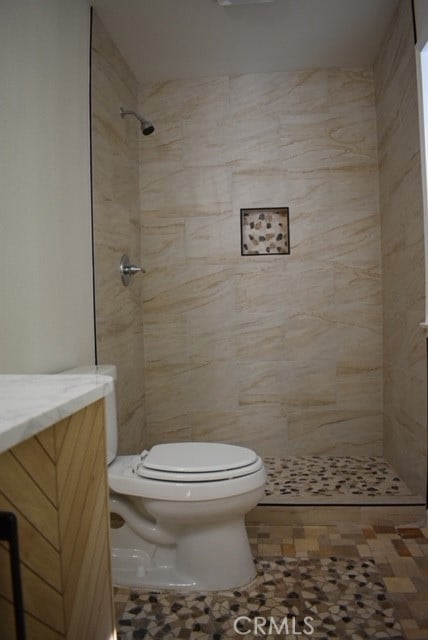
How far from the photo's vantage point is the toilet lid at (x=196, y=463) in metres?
1.84

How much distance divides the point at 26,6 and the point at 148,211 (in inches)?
64.3

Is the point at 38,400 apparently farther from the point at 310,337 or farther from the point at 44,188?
the point at 310,337

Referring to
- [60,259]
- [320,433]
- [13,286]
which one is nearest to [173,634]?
[13,286]

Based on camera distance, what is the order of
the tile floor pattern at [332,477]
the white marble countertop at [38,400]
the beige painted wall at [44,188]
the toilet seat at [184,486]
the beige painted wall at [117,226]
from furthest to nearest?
the tile floor pattern at [332,477]
the beige painted wall at [117,226]
the toilet seat at [184,486]
the beige painted wall at [44,188]
the white marble countertop at [38,400]

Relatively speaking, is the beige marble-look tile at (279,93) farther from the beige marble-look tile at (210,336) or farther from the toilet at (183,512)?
the toilet at (183,512)

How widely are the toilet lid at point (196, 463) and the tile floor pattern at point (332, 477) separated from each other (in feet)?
2.43

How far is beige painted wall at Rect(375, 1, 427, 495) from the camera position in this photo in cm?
242

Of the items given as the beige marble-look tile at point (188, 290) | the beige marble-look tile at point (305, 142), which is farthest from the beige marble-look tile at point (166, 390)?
the beige marble-look tile at point (305, 142)

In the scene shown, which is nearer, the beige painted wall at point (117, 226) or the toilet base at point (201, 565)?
the toilet base at point (201, 565)

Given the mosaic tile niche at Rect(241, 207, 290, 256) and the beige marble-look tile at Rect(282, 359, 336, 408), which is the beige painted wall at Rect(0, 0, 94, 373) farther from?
Answer: the beige marble-look tile at Rect(282, 359, 336, 408)

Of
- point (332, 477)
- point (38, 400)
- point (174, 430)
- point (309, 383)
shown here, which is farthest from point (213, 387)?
point (38, 400)

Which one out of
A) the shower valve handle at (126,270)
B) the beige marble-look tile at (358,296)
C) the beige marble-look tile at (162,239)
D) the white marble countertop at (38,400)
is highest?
the beige marble-look tile at (162,239)

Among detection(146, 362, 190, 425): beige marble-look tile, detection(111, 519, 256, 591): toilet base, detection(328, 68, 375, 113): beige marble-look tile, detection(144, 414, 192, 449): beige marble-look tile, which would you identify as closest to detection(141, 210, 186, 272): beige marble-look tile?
detection(146, 362, 190, 425): beige marble-look tile

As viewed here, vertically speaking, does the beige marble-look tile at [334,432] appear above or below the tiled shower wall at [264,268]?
below
